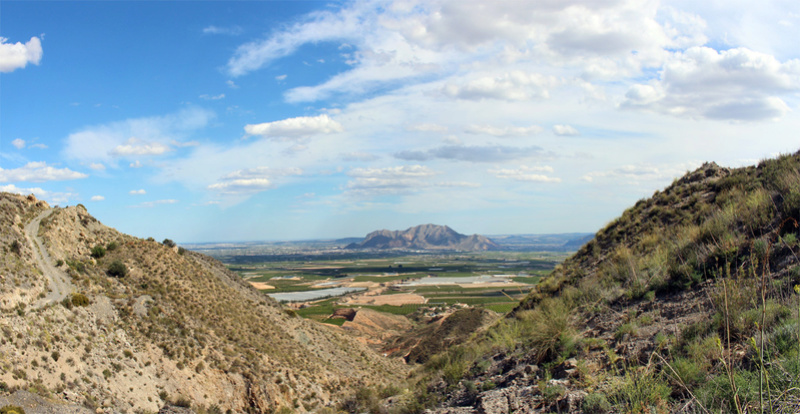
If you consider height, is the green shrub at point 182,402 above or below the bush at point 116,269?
below

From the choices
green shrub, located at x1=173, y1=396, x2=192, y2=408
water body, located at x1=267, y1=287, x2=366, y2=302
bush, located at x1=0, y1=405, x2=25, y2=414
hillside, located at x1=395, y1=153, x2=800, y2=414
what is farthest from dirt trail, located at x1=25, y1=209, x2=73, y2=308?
water body, located at x1=267, y1=287, x2=366, y2=302

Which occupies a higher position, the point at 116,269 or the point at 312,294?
the point at 116,269

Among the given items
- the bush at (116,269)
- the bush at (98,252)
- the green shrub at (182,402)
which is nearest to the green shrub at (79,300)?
the bush at (116,269)

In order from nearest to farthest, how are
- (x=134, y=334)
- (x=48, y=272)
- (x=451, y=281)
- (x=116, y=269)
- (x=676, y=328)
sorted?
1. (x=676, y=328)
2. (x=134, y=334)
3. (x=48, y=272)
4. (x=116, y=269)
5. (x=451, y=281)

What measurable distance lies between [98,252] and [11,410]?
19970 millimetres

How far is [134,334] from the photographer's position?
23.9 meters

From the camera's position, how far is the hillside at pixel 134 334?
18594mm

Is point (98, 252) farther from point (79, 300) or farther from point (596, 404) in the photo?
point (596, 404)

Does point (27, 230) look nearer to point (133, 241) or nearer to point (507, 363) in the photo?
point (133, 241)

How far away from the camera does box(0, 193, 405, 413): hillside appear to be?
61.0 feet

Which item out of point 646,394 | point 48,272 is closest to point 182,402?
point 48,272

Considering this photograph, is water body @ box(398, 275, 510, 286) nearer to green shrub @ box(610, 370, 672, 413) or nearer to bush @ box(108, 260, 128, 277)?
bush @ box(108, 260, 128, 277)

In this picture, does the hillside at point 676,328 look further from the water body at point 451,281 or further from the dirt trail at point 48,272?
the water body at point 451,281

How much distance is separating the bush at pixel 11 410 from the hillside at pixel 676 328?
43.3 ft
